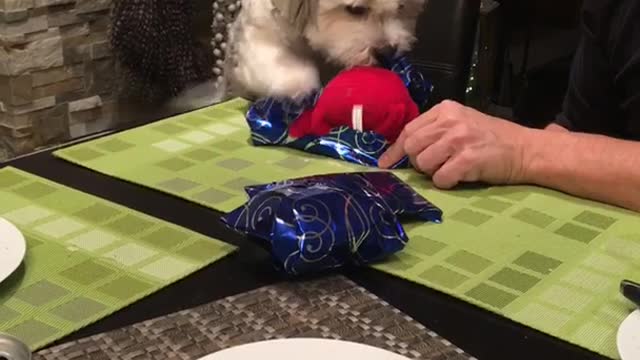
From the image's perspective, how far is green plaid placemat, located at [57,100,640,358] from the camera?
0.69 meters

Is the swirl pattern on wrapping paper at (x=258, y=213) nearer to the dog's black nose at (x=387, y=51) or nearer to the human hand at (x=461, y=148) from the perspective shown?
the human hand at (x=461, y=148)

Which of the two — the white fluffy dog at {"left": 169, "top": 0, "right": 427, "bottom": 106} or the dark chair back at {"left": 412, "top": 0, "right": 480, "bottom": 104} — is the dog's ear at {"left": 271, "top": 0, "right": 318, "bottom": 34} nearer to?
the white fluffy dog at {"left": 169, "top": 0, "right": 427, "bottom": 106}

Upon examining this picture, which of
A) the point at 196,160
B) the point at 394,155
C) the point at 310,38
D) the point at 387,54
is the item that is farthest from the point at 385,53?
the point at 196,160

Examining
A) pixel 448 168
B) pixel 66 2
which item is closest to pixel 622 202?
pixel 448 168

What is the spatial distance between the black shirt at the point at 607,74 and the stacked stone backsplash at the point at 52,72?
3.67 feet

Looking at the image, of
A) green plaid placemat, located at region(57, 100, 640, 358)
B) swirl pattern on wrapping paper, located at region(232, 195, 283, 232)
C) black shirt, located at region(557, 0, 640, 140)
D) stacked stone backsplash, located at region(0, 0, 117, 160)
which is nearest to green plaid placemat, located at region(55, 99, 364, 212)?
green plaid placemat, located at region(57, 100, 640, 358)

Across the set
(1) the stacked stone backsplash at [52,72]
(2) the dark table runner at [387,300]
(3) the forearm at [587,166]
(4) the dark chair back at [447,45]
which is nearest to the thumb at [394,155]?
(3) the forearm at [587,166]

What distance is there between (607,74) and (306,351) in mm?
761

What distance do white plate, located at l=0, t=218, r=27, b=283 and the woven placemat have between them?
4.6 inches

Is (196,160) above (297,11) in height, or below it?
below

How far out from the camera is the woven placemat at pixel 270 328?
0.60 metres

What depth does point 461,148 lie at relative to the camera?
96cm

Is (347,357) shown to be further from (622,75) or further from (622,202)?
(622,75)

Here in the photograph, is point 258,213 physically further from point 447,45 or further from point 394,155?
point 447,45
